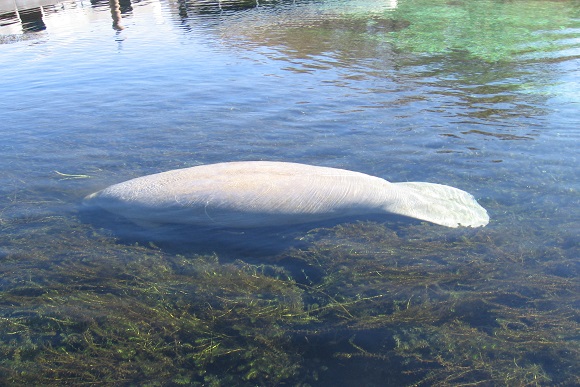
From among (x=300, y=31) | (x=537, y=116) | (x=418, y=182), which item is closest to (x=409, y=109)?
(x=537, y=116)

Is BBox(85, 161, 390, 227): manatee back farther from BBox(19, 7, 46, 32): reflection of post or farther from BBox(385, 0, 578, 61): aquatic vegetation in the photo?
BBox(19, 7, 46, 32): reflection of post

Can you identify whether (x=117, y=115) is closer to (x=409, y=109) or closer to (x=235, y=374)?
(x=409, y=109)

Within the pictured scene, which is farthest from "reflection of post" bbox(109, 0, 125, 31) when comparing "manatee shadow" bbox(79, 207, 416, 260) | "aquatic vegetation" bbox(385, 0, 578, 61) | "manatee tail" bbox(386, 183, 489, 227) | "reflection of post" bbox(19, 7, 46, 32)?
"manatee tail" bbox(386, 183, 489, 227)

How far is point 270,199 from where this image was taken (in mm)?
5438

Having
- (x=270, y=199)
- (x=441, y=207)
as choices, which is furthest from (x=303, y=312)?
(x=441, y=207)

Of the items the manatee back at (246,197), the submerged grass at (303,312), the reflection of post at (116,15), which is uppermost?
the reflection of post at (116,15)

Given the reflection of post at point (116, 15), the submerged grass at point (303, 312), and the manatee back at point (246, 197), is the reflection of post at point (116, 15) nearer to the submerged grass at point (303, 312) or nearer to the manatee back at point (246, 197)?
the manatee back at point (246, 197)

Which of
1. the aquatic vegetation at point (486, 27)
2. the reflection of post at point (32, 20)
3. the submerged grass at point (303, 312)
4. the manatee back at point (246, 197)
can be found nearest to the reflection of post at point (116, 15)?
the reflection of post at point (32, 20)

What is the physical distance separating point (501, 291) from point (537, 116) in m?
5.03

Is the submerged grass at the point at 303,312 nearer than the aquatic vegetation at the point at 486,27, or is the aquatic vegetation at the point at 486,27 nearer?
the submerged grass at the point at 303,312

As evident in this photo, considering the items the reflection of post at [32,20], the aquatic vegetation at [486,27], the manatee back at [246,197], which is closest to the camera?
the manatee back at [246,197]

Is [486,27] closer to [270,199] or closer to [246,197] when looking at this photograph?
[270,199]

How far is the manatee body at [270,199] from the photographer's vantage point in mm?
5430

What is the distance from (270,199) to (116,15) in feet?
60.8
